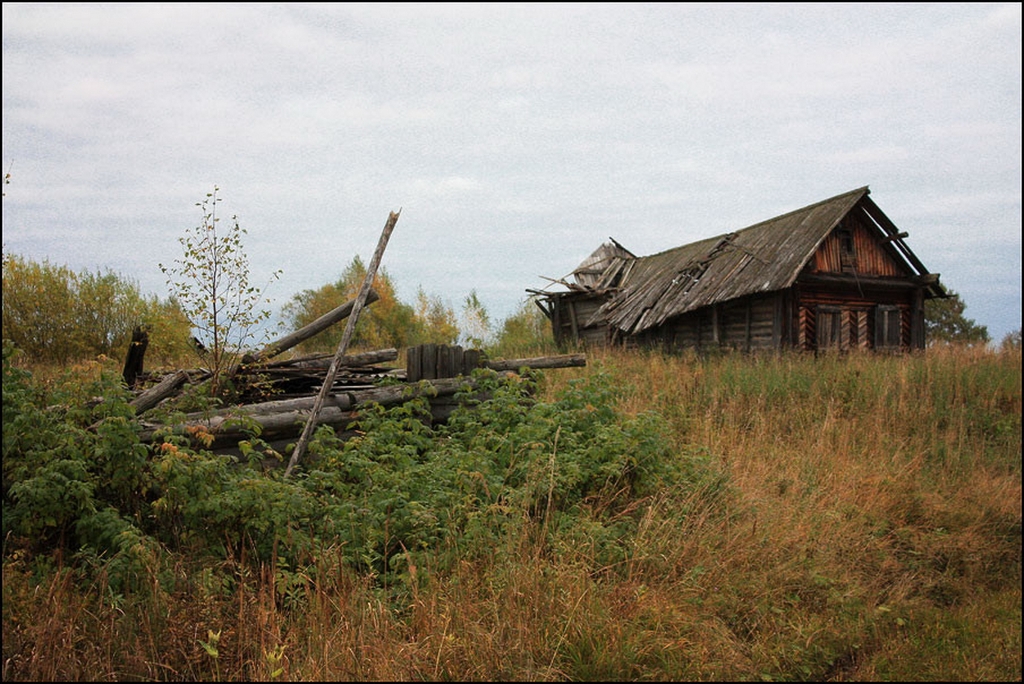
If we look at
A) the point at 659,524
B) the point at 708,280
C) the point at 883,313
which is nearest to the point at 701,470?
the point at 659,524

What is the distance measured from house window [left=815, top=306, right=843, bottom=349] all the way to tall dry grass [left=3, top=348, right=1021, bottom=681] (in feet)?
33.4

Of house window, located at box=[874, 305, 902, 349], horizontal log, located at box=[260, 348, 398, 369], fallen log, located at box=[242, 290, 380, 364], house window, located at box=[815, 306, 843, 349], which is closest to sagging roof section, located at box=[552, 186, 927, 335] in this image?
house window, located at box=[874, 305, 902, 349]

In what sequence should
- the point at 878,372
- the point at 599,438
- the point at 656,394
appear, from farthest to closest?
the point at 878,372 < the point at 656,394 < the point at 599,438

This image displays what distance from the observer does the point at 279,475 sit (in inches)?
191

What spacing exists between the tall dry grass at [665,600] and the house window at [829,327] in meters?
10.2

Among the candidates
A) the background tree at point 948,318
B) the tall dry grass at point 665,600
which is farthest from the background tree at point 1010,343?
the background tree at point 948,318

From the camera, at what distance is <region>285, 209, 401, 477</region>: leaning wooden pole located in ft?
19.2

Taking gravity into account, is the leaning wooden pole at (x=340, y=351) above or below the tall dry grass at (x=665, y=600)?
above

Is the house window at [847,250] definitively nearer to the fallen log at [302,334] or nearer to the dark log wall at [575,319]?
the dark log wall at [575,319]

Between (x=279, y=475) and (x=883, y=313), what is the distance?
1875 centimetres

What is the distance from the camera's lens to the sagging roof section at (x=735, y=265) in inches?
677

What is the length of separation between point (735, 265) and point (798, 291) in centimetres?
223

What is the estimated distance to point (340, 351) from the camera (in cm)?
677

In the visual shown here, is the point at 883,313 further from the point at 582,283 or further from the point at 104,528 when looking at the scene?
the point at 104,528
